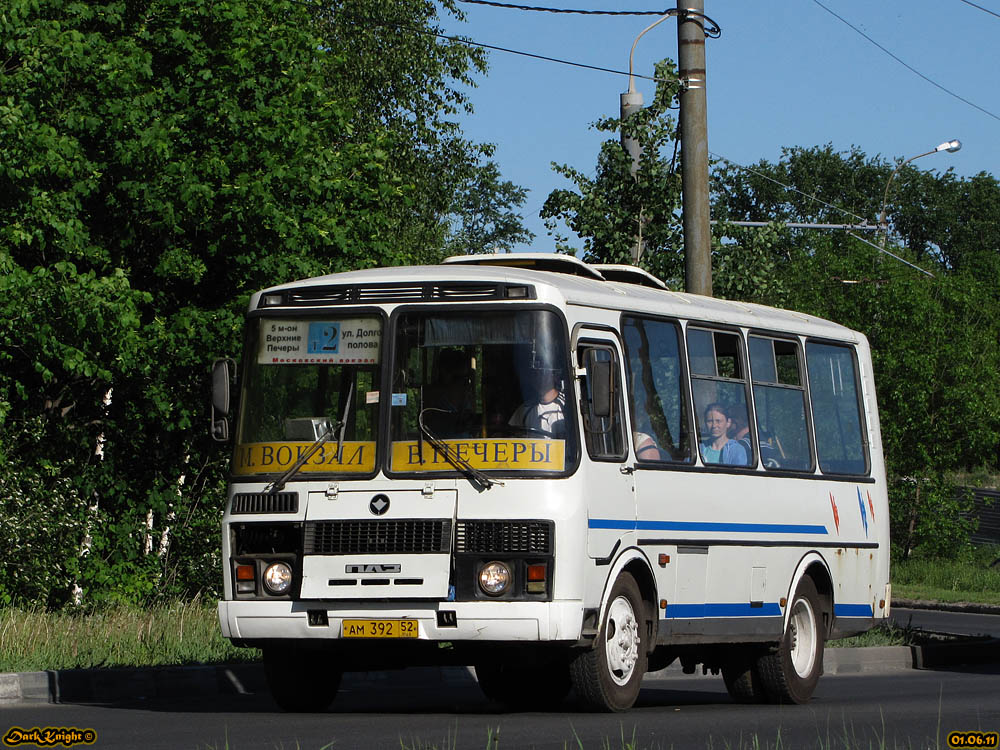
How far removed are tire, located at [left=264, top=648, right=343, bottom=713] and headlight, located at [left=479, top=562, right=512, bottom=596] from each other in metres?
1.66

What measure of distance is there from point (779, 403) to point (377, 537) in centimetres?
446

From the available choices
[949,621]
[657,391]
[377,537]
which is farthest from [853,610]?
[949,621]

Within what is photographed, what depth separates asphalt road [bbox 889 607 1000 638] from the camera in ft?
88.4

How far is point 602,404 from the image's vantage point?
11.3m

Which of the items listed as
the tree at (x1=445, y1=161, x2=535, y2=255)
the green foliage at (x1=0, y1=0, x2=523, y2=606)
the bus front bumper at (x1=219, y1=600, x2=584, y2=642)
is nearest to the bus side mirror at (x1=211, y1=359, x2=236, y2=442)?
the bus front bumper at (x1=219, y1=600, x2=584, y2=642)

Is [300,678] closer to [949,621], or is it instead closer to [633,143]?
[633,143]

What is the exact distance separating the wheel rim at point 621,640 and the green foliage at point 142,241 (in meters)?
9.27

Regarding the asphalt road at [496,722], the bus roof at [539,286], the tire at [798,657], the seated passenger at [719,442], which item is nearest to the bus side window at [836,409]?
the bus roof at [539,286]

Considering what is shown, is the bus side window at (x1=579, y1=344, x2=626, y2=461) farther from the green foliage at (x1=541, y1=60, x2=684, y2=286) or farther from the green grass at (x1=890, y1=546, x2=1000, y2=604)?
the green grass at (x1=890, y1=546, x2=1000, y2=604)

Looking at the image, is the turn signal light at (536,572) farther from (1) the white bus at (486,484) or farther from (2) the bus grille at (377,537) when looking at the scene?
(2) the bus grille at (377,537)

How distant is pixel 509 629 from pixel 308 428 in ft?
6.58

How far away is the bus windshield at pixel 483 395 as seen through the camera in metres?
11.2

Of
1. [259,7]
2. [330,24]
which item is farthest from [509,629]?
[330,24]

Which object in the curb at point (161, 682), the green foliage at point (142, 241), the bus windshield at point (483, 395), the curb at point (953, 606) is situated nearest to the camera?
the bus windshield at point (483, 395)
